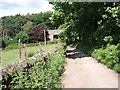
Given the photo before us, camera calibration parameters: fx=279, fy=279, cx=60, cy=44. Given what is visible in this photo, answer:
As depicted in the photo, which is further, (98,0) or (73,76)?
(98,0)

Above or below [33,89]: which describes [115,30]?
above

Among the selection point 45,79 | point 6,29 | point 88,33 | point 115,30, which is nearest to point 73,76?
point 45,79

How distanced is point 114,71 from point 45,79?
280 inches

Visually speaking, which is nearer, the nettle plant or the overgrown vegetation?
the overgrown vegetation

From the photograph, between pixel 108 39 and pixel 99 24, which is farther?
pixel 99 24

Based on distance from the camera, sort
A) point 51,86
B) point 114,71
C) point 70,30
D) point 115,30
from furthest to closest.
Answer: point 70,30 → point 115,30 → point 114,71 → point 51,86

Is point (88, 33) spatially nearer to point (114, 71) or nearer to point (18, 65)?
point (114, 71)

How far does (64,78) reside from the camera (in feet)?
51.4

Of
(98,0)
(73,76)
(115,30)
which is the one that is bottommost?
(73,76)

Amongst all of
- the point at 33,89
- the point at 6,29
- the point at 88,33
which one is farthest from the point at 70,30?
the point at 6,29

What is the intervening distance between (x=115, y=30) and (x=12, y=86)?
723 inches

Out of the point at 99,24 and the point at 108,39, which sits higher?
the point at 99,24

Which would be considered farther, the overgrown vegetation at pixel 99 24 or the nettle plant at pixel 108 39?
the nettle plant at pixel 108 39

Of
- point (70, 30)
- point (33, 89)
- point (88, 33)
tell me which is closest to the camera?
point (33, 89)
